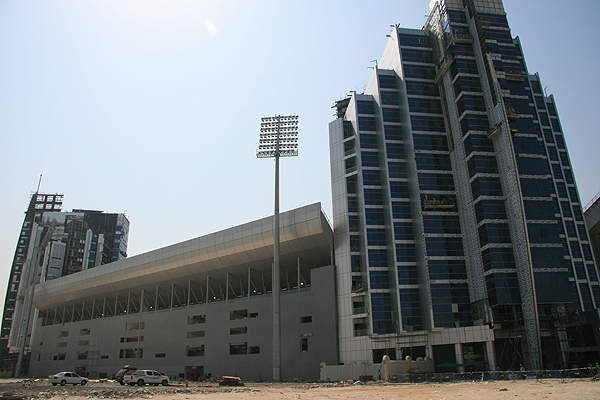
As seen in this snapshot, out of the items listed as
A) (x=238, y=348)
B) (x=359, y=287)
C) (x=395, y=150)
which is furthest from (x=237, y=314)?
(x=395, y=150)

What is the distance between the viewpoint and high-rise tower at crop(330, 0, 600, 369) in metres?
59.9

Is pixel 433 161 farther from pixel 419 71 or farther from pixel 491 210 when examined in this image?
pixel 419 71

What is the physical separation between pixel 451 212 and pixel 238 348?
128ft

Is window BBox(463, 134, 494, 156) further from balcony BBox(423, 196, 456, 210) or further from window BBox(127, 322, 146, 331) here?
window BBox(127, 322, 146, 331)

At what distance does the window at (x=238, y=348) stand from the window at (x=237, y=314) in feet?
14.3

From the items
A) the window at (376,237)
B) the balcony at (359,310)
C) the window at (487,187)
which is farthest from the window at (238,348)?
the window at (487,187)

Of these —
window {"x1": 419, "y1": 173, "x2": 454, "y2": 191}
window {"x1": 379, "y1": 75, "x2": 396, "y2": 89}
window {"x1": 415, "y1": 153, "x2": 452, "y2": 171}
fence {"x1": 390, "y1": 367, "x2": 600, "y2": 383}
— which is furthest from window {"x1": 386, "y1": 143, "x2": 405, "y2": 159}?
fence {"x1": 390, "y1": 367, "x2": 600, "y2": 383}

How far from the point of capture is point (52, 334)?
10825 centimetres

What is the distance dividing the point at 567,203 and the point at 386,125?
48.8 meters

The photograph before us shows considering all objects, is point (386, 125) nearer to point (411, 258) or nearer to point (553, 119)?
point (411, 258)

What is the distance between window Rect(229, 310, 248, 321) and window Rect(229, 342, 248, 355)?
172 inches

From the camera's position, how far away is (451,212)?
68062mm

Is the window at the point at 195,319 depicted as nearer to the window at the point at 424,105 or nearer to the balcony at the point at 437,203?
the balcony at the point at 437,203

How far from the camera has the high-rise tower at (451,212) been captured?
59.9 meters
